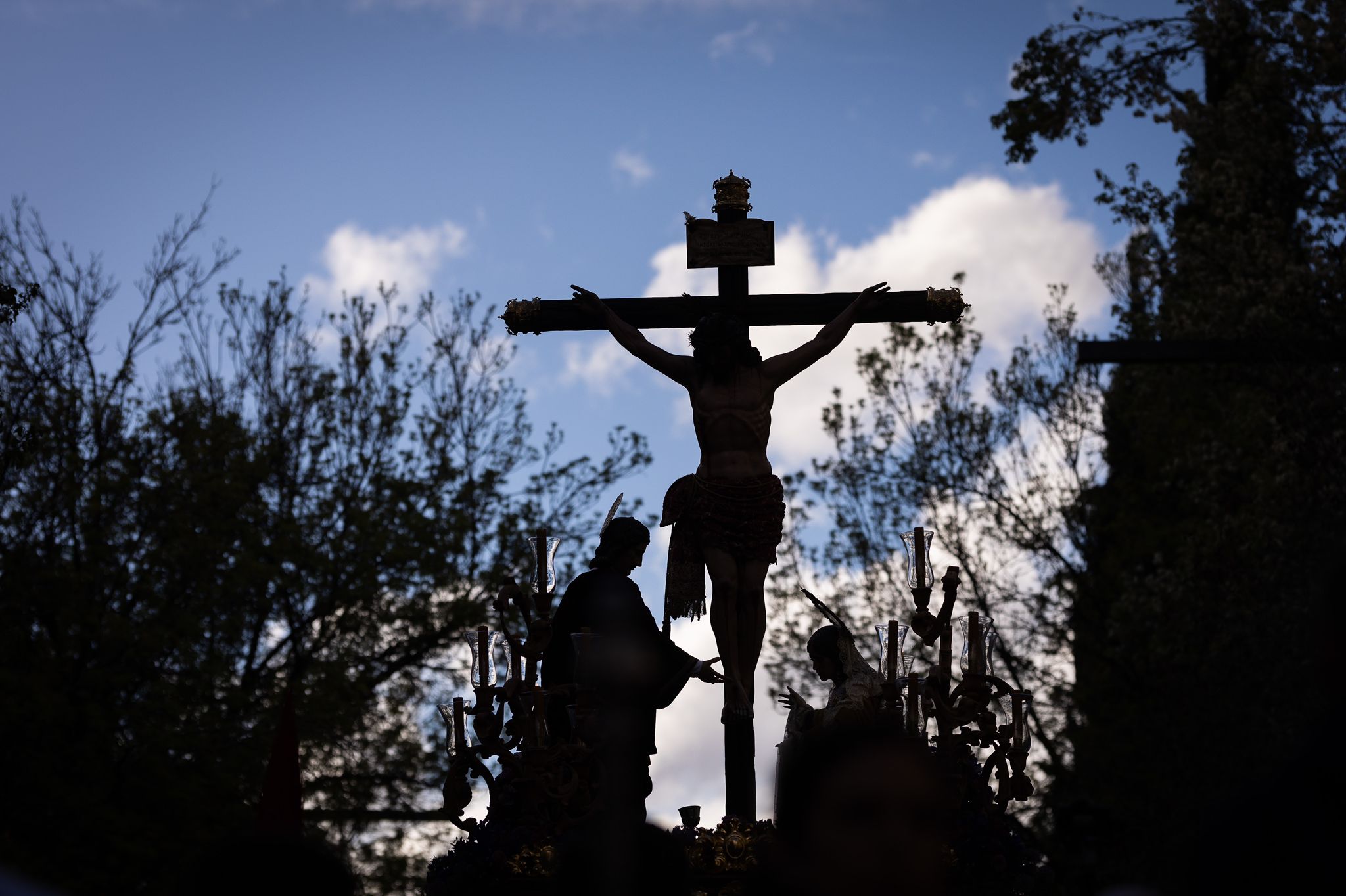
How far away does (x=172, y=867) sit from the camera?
19.4 metres

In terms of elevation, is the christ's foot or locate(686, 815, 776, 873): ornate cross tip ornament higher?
the christ's foot

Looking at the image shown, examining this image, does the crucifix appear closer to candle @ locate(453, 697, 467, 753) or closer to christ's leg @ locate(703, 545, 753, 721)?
christ's leg @ locate(703, 545, 753, 721)

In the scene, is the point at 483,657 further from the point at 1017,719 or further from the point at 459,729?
the point at 1017,719

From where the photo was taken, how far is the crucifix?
9.55 metres

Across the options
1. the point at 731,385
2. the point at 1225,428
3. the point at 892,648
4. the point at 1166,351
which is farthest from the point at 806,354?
the point at 1225,428

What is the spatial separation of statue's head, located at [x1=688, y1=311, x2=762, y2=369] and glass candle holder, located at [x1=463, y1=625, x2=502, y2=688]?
76.8 inches

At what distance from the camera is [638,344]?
10.3 metres

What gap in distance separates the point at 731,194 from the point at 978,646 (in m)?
3.10

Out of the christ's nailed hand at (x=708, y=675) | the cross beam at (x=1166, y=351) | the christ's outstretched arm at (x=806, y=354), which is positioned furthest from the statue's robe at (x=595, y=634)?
the cross beam at (x=1166, y=351)

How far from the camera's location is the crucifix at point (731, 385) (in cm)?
955

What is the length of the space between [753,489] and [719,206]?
1792 millimetres

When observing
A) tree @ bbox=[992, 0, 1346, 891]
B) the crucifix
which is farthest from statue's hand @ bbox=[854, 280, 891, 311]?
tree @ bbox=[992, 0, 1346, 891]

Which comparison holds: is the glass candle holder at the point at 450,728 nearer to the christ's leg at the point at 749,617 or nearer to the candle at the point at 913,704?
the christ's leg at the point at 749,617

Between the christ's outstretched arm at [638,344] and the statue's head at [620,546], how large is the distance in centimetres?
115
